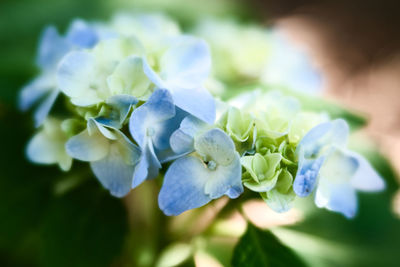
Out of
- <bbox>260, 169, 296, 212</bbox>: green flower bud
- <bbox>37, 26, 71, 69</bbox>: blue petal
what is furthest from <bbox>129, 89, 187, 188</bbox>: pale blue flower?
<bbox>37, 26, 71, 69</bbox>: blue petal

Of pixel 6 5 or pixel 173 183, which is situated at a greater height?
pixel 173 183

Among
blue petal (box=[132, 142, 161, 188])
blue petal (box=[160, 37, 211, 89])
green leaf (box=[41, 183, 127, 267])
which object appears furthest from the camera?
green leaf (box=[41, 183, 127, 267])

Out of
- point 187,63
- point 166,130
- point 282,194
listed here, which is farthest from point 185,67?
point 282,194

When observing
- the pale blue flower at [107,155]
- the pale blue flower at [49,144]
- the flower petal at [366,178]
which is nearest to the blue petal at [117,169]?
the pale blue flower at [107,155]

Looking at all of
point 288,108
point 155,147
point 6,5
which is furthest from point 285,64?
point 6,5

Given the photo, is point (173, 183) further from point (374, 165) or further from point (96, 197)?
point (374, 165)

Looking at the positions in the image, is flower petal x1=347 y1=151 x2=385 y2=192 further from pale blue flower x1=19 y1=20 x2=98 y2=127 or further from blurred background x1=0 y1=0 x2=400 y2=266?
pale blue flower x1=19 y1=20 x2=98 y2=127

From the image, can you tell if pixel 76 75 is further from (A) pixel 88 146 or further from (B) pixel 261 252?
(B) pixel 261 252
